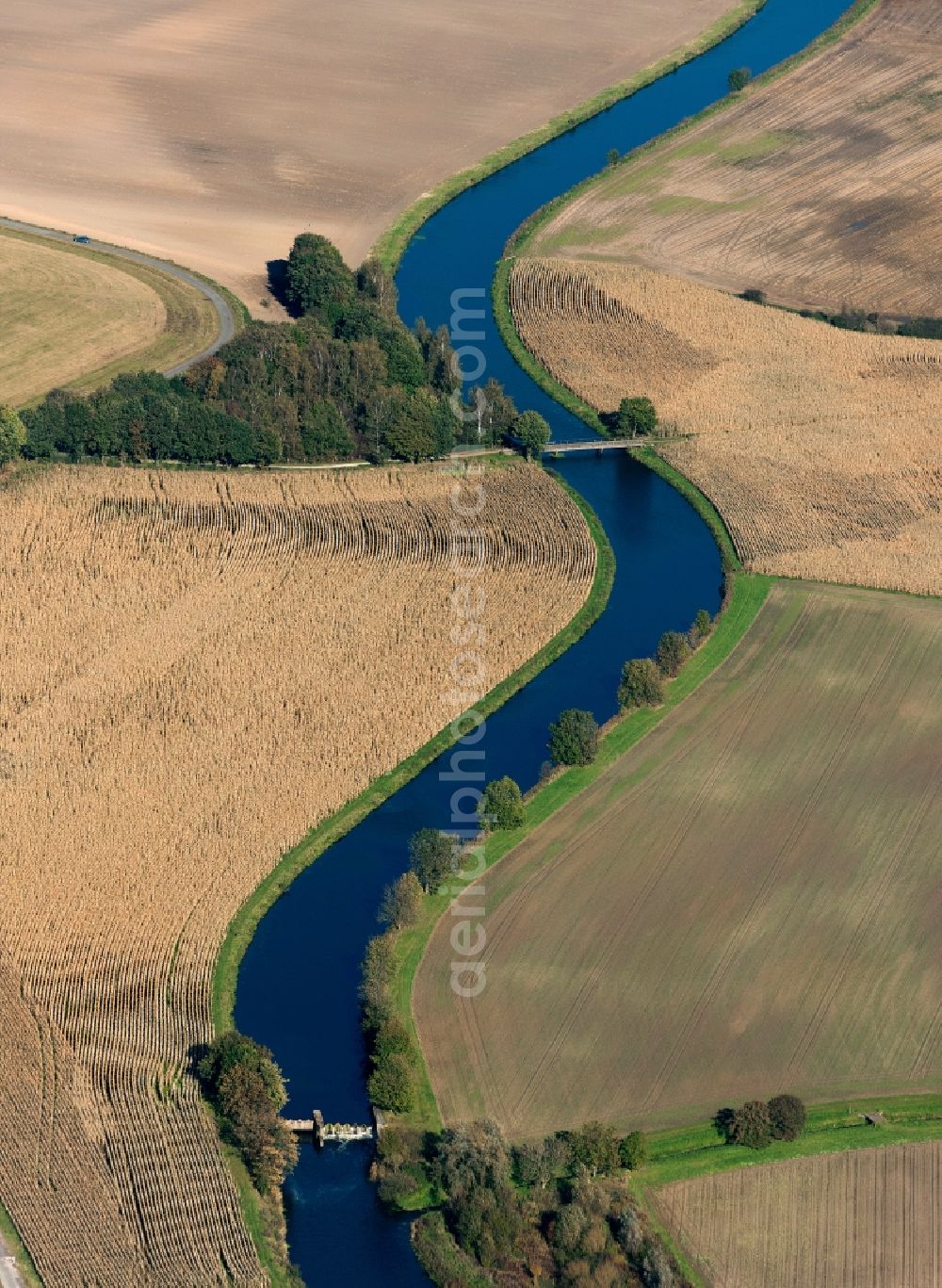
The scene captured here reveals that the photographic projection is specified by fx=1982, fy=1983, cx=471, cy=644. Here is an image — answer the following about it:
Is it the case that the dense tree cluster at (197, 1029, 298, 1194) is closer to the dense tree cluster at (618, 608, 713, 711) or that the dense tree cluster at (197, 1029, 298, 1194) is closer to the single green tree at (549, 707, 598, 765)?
the single green tree at (549, 707, 598, 765)

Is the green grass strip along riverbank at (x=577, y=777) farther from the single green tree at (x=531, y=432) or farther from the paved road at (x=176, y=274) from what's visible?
the paved road at (x=176, y=274)

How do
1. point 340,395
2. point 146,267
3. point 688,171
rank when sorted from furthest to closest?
point 688,171, point 146,267, point 340,395

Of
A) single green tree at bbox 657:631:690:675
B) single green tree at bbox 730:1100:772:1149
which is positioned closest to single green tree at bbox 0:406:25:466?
single green tree at bbox 657:631:690:675

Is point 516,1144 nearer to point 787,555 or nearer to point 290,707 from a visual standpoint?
point 290,707

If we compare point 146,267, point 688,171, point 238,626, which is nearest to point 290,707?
point 238,626

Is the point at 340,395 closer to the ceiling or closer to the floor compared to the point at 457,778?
closer to the ceiling

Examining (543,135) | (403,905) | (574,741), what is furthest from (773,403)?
(403,905)

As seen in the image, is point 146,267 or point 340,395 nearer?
point 340,395
